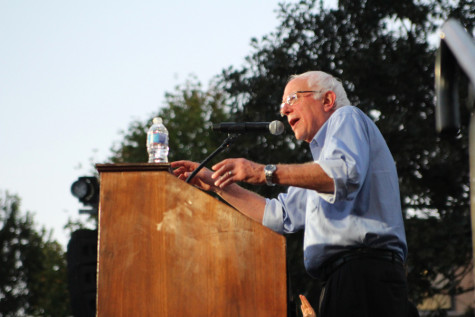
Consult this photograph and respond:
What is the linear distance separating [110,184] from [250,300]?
718mm

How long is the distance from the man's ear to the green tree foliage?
107ft

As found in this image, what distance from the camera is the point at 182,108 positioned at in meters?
30.6

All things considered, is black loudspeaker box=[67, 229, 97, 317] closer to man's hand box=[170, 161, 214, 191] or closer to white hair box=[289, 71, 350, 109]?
man's hand box=[170, 161, 214, 191]

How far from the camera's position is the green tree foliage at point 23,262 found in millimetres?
37125

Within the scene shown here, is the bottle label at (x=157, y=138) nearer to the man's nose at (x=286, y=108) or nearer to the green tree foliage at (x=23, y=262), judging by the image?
the man's nose at (x=286, y=108)

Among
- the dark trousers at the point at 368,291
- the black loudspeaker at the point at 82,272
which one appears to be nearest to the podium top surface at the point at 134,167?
the dark trousers at the point at 368,291

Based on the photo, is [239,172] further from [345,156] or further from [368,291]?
[368,291]

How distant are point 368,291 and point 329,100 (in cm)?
95

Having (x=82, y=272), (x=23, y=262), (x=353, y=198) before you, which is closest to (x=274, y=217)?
(x=353, y=198)

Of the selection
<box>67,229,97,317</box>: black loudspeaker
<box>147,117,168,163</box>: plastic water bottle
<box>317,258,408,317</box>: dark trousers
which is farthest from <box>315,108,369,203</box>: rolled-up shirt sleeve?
<box>67,229,97,317</box>: black loudspeaker

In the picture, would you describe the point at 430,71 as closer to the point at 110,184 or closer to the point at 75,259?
the point at 75,259

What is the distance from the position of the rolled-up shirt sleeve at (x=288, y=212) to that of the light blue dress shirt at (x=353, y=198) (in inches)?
19.1

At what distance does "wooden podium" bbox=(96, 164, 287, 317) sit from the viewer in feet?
9.00

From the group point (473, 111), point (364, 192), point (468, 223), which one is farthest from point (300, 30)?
point (473, 111)
